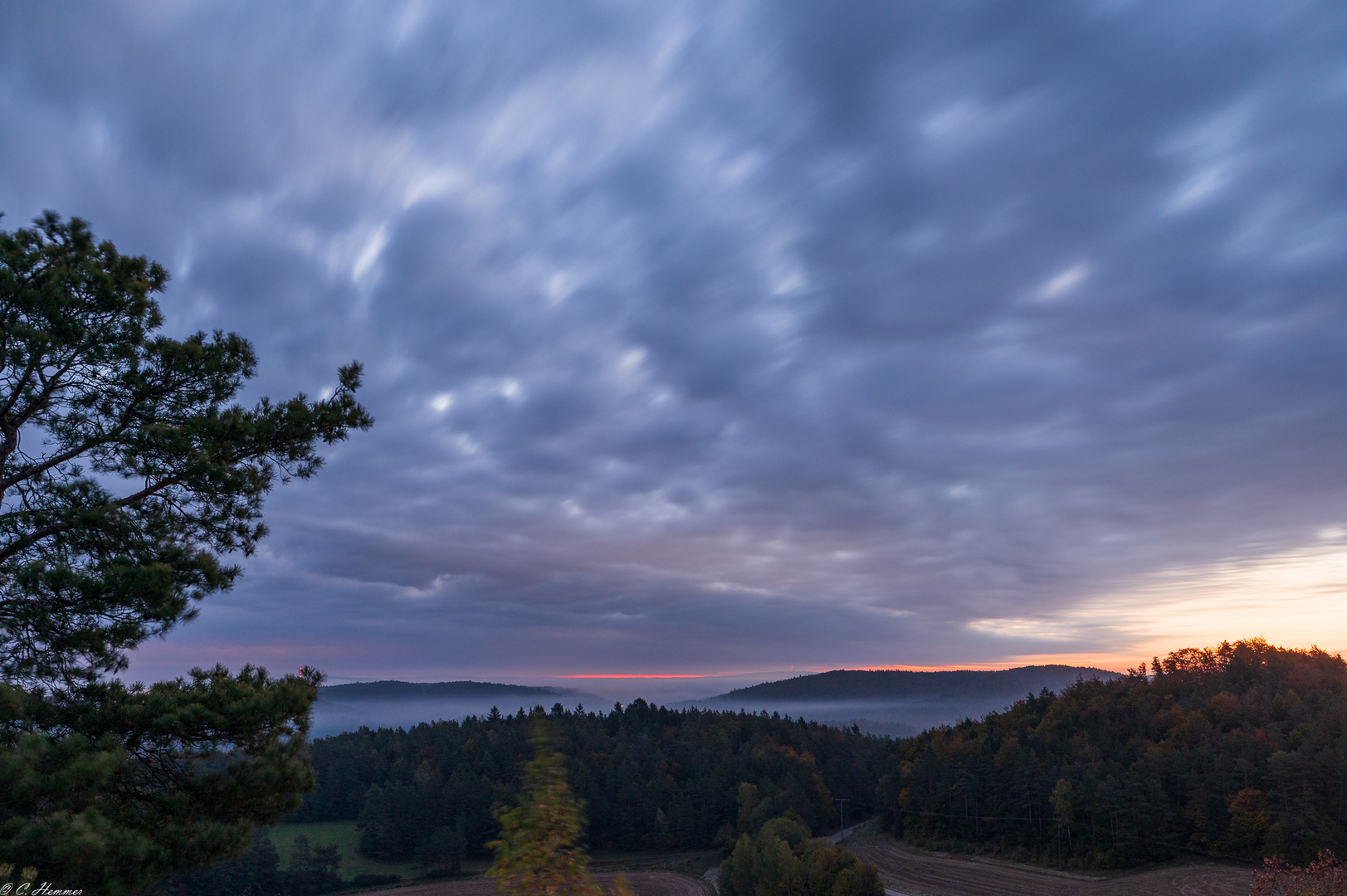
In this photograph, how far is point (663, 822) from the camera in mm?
89562

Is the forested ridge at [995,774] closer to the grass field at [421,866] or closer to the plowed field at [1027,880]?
the grass field at [421,866]

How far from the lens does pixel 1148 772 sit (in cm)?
6731

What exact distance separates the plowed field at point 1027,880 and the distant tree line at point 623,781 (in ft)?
51.8

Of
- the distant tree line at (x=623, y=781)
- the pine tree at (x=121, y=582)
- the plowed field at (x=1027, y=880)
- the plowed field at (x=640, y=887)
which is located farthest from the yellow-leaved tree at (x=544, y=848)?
the distant tree line at (x=623, y=781)

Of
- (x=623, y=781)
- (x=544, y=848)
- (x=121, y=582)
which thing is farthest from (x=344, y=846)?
(x=544, y=848)

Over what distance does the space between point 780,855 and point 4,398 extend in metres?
55.6

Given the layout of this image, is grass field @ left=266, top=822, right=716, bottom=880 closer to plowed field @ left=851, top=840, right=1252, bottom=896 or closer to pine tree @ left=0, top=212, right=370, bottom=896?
plowed field @ left=851, top=840, right=1252, bottom=896

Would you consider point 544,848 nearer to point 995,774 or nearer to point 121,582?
point 121,582

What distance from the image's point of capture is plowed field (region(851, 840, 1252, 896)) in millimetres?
53469

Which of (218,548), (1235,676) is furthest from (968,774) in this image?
(218,548)

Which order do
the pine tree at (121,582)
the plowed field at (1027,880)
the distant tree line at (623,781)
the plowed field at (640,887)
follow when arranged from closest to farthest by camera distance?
the pine tree at (121,582), the plowed field at (1027,880), the plowed field at (640,887), the distant tree line at (623,781)

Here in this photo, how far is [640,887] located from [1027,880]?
36.0 m

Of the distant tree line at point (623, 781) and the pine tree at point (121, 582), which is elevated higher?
the pine tree at point (121, 582)

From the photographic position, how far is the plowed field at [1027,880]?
175 feet
